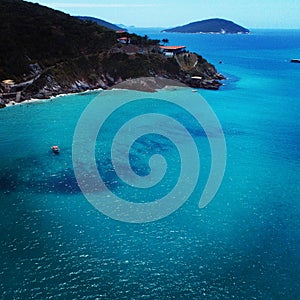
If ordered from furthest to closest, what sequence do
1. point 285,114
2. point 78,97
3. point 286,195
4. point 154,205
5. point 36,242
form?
point 78,97, point 285,114, point 286,195, point 154,205, point 36,242

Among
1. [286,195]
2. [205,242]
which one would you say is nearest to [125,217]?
[205,242]

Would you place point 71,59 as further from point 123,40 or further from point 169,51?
point 169,51

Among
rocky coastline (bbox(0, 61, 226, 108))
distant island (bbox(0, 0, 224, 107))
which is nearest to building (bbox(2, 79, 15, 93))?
distant island (bbox(0, 0, 224, 107))

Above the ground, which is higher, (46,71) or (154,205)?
(46,71)

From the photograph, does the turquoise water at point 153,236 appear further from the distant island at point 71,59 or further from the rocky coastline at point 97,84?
the distant island at point 71,59

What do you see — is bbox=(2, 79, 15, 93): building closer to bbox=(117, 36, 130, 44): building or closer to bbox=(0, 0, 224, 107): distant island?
bbox=(0, 0, 224, 107): distant island

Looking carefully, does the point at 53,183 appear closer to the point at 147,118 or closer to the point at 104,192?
Answer: the point at 104,192
